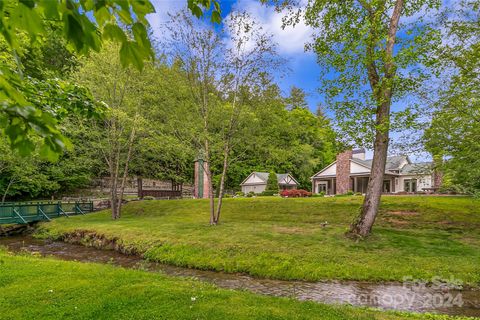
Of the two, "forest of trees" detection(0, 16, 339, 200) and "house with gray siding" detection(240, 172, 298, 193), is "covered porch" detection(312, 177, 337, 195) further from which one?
"forest of trees" detection(0, 16, 339, 200)

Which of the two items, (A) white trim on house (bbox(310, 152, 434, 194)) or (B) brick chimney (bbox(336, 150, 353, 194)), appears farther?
(A) white trim on house (bbox(310, 152, 434, 194))

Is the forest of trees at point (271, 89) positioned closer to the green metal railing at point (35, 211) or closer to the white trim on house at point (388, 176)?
the green metal railing at point (35, 211)

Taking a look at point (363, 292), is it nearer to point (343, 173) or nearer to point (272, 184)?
point (343, 173)

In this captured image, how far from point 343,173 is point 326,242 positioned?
23.8 m

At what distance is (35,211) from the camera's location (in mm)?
19188

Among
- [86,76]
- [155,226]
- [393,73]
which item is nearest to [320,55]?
[393,73]

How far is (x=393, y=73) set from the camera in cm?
1103

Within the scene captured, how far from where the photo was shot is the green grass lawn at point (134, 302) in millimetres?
4445

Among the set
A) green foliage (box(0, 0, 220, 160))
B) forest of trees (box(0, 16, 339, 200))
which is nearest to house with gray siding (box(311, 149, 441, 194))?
forest of trees (box(0, 16, 339, 200))

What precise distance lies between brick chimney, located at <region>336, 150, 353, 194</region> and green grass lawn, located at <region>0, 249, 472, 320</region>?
29.5m

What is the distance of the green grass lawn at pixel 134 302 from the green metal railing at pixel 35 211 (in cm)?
1374

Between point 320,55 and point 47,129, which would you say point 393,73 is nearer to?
point 320,55

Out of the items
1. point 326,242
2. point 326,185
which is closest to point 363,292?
point 326,242

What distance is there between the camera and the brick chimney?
33.7m
